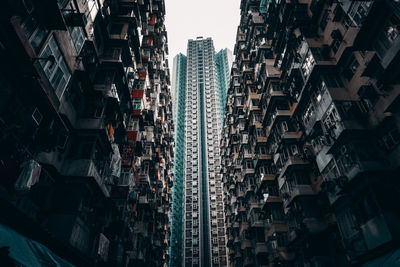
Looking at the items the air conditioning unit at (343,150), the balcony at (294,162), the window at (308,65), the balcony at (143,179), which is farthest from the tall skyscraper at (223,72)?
the air conditioning unit at (343,150)

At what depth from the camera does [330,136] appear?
682 inches

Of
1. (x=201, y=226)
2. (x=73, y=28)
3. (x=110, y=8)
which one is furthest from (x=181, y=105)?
(x=73, y=28)

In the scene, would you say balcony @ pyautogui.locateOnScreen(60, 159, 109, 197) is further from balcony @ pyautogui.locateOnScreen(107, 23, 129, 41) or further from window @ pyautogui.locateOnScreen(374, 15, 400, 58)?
window @ pyautogui.locateOnScreen(374, 15, 400, 58)

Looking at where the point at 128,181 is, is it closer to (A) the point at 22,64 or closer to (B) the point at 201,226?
(A) the point at 22,64

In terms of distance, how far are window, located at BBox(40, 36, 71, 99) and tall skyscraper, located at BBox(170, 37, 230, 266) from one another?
72.7 meters

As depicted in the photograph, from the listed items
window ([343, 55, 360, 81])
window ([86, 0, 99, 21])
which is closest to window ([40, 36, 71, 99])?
window ([86, 0, 99, 21])

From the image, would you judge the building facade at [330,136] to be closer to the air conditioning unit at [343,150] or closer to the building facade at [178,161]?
the air conditioning unit at [343,150]

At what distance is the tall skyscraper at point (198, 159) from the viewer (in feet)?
263

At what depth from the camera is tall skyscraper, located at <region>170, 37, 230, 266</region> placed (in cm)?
8006

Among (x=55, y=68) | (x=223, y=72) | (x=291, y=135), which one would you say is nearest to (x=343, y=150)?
(x=291, y=135)

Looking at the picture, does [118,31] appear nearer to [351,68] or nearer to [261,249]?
[351,68]

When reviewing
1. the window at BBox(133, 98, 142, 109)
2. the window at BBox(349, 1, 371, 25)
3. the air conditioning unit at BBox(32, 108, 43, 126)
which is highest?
the window at BBox(133, 98, 142, 109)

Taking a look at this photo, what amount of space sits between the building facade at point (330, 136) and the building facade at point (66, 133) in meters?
15.7

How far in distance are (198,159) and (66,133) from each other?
86.8 metres
